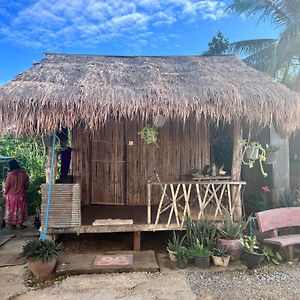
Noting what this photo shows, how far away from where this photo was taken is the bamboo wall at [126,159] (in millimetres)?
6852

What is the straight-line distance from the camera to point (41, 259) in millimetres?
3945

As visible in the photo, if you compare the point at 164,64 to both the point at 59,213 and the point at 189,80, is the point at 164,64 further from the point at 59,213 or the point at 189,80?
the point at 59,213

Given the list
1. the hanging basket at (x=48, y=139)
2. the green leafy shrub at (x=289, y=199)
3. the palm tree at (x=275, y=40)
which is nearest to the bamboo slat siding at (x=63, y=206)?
the hanging basket at (x=48, y=139)

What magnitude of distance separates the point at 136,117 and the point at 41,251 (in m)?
2.91

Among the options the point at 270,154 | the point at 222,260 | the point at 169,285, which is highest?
the point at 270,154

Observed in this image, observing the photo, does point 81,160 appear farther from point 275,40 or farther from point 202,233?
point 275,40

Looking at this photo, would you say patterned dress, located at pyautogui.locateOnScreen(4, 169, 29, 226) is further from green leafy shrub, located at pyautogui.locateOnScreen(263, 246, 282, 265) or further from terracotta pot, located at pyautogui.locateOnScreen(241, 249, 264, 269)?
green leafy shrub, located at pyautogui.locateOnScreen(263, 246, 282, 265)

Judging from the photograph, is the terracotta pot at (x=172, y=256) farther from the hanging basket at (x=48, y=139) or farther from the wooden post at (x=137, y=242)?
the hanging basket at (x=48, y=139)

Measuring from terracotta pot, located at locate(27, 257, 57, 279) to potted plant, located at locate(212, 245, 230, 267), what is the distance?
241 cm

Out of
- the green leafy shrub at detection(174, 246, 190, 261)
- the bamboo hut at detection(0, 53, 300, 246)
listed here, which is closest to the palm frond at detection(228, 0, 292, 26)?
the bamboo hut at detection(0, 53, 300, 246)

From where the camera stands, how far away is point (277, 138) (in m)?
6.58

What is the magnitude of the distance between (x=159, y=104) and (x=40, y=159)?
22.7 ft

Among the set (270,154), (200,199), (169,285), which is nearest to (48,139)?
(200,199)

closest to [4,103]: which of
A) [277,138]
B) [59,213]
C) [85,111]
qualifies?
[85,111]
